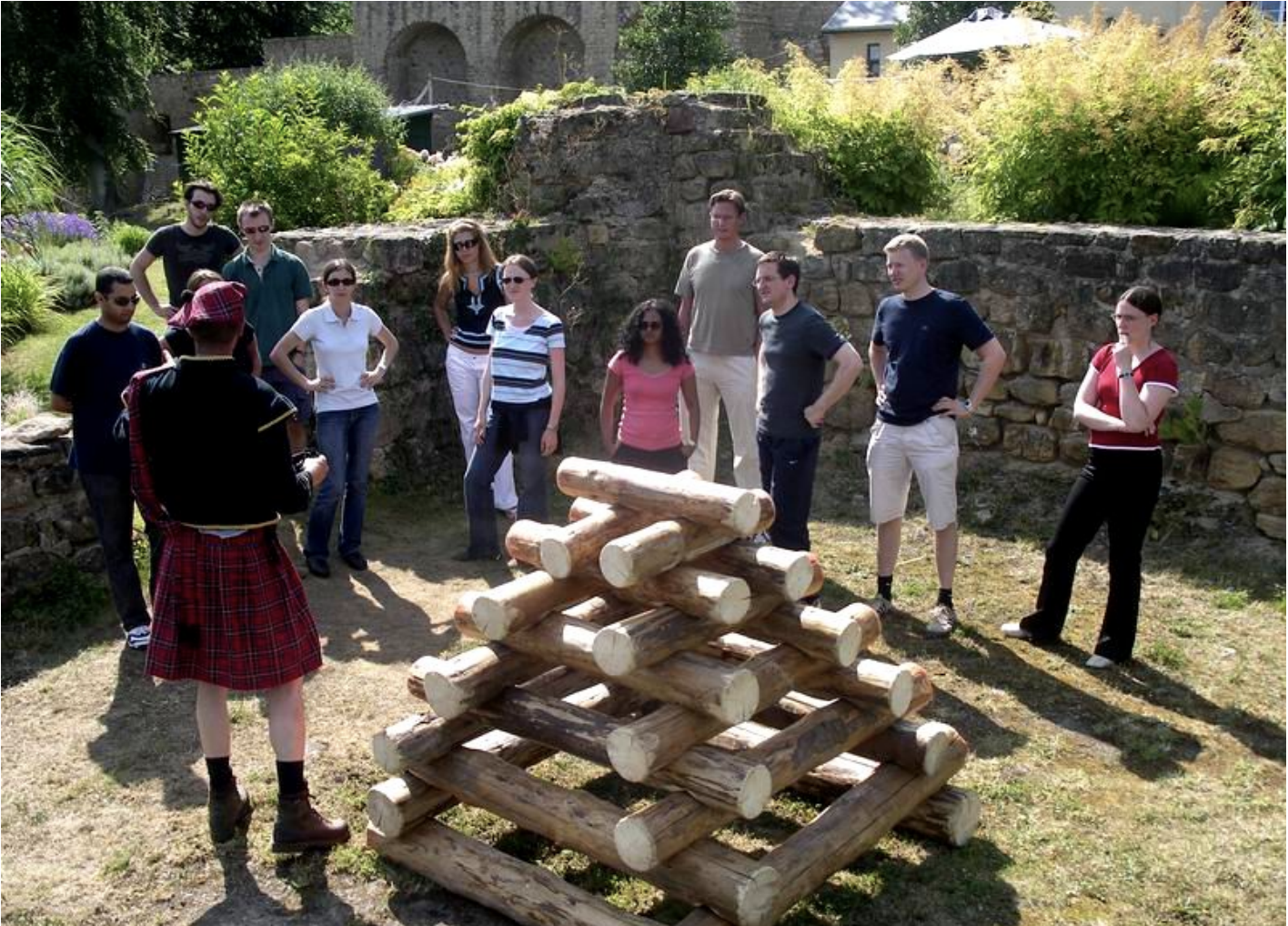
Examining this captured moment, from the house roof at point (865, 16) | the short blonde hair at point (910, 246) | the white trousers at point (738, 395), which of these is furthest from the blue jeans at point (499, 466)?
the house roof at point (865, 16)

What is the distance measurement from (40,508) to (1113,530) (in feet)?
17.0

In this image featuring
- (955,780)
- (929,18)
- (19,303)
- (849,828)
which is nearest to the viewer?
(849,828)

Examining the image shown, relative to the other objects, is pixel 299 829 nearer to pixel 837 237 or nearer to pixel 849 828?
pixel 849 828

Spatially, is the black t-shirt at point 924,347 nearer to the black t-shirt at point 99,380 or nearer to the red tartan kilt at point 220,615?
the red tartan kilt at point 220,615

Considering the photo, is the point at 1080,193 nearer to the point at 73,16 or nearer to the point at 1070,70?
the point at 1070,70

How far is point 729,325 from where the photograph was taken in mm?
7301

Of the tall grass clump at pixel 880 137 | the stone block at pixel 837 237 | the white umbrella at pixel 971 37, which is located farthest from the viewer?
the white umbrella at pixel 971 37

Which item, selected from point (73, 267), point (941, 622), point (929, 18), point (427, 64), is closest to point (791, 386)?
point (941, 622)

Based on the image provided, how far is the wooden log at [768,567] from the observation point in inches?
163

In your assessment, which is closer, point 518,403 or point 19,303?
point 518,403

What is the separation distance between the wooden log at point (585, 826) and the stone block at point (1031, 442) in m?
4.91

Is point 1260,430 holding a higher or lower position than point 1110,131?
lower

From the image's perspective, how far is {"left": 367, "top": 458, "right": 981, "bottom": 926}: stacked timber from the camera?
12.4 feet

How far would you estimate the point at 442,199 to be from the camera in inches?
390
